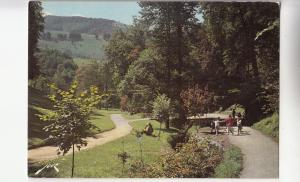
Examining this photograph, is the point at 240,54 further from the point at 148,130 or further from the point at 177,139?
the point at 148,130

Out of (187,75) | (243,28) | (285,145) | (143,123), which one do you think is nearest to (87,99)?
(143,123)

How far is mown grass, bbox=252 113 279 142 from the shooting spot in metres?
3.67

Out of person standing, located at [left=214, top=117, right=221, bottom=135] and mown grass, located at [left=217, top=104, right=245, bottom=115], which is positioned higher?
mown grass, located at [left=217, top=104, right=245, bottom=115]

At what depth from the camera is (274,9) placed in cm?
362

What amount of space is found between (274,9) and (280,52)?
1.13 ft

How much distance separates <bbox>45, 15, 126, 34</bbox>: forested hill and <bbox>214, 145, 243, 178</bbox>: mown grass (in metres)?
1.33

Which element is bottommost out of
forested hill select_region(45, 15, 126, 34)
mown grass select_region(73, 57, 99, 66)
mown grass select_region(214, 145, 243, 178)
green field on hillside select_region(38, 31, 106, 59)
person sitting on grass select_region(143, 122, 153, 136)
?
mown grass select_region(214, 145, 243, 178)

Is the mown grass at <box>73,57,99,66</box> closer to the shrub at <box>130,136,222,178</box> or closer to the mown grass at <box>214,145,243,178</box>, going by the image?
the shrub at <box>130,136,222,178</box>

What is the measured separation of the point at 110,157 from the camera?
3.64 meters

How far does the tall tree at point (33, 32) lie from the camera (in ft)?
11.7

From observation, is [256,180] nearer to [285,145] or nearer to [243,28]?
[285,145]

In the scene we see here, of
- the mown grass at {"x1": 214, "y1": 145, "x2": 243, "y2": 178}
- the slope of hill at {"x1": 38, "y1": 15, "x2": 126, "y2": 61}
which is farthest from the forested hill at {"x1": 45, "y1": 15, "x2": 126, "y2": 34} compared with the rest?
the mown grass at {"x1": 214, "y1": 145, "x2": 243, "y2": 178}

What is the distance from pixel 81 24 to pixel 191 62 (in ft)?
3.06

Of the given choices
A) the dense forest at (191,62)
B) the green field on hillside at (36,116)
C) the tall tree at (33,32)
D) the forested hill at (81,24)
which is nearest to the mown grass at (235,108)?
the dense forest at (191,62)
